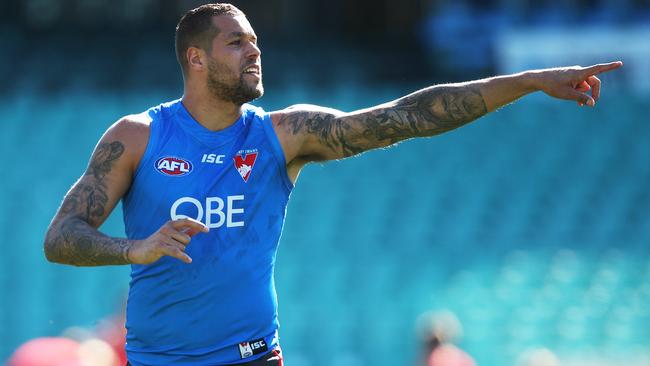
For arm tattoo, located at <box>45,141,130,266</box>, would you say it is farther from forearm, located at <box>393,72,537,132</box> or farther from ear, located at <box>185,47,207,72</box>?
forearm, located at <box>393,72,537,132</box>

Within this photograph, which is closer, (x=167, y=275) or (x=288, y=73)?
(x=167, y=275)

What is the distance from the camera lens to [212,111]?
4.61 metres

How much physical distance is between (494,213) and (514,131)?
1885 millimetres

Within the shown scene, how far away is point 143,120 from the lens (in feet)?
14.8

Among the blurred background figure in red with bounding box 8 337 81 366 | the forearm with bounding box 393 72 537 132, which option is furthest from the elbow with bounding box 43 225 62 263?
the blurred background figure in red with bounding box 8 337 81 366

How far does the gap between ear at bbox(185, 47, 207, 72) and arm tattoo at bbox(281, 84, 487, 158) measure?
1.25 ft

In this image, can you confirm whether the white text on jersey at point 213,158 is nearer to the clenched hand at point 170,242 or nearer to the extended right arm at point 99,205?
the extended right arm at point 99,205

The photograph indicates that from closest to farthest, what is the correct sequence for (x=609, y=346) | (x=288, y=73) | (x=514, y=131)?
(x=609, y=346) < (x=514, y=131) < (x=288, y=73)

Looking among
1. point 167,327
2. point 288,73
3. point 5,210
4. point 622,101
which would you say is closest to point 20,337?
point 5,210

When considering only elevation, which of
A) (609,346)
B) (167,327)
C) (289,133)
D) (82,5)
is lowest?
(167,327)

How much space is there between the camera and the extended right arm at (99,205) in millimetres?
4105

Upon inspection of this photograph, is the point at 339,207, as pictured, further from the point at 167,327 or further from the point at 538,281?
the point at 167,327

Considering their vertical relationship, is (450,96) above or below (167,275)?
above

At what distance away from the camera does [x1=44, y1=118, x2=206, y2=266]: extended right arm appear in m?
4.11
